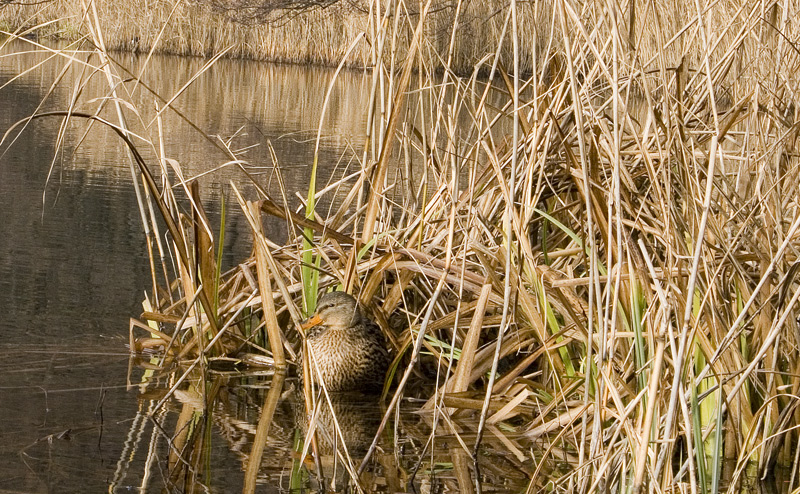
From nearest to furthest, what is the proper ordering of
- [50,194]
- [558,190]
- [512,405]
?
[512,405] → [558,190] → [50,194]

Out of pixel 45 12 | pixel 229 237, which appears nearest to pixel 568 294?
pixel 229 237

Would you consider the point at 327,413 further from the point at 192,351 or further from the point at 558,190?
the point at 558,190

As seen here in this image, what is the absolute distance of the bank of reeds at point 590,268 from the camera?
2531 mm

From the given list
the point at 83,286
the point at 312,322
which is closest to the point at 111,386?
the point at 312,322

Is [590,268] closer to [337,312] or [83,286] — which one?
[337,312]

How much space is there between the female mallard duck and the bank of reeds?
143 millimetres

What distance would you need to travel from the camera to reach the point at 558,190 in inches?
155

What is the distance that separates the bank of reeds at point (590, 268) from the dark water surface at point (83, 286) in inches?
11.3

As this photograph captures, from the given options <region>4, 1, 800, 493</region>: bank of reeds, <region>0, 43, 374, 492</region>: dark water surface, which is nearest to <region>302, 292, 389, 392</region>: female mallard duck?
<region>4, 1, 800, 493</region>: bank of reeds

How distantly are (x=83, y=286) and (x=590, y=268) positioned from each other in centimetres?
275

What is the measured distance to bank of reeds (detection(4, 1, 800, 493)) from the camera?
2531 millimetres

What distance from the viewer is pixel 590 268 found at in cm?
256

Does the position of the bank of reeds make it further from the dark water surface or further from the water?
the dark water surface

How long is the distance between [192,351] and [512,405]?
121 cm
